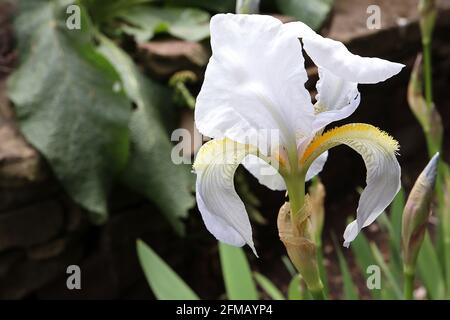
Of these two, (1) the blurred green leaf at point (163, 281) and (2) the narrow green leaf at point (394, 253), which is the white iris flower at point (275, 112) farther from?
(2) the narrow green leaf at point (394, 253)

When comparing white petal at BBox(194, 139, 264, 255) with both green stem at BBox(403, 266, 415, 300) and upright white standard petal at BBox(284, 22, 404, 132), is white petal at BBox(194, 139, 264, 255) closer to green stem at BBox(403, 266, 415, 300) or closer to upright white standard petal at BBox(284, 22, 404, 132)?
upright white standard petal at BBox(284, 22, 404, 132)

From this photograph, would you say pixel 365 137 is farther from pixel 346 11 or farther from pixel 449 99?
pixel 449 99

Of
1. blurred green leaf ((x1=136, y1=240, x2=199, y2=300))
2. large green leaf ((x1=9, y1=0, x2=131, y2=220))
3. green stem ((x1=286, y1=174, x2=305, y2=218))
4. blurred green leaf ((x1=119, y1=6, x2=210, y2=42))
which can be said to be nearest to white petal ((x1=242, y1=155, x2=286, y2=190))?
green stem ((x1=286, y1=174, x2=305, y2=218))

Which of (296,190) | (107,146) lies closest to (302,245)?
(296,190)

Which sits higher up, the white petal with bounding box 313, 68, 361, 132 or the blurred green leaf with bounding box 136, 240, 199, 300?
the white petal with bounding box 313, 68, 361, 132

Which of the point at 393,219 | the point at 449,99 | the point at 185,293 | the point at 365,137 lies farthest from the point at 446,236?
the point at 449,99

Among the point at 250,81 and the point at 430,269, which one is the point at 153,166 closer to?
the point at 430,269
